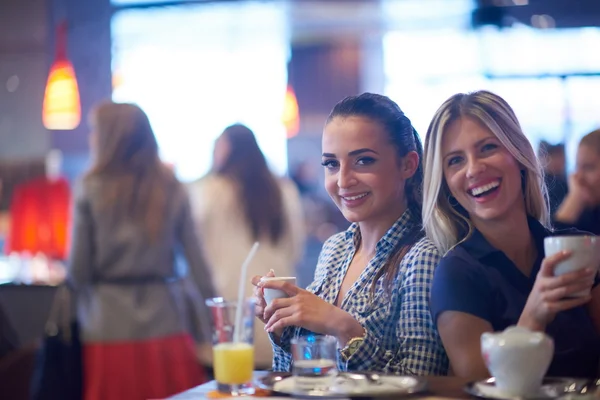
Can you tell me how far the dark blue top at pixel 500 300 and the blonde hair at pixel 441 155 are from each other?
79 mm

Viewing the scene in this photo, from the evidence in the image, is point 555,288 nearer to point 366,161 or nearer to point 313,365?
point 313,365

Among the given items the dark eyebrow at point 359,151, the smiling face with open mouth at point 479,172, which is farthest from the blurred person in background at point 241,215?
the smiling face with open mouth at point 479,172

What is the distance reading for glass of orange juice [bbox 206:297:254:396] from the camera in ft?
5.02

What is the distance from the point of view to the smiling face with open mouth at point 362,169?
1978mm

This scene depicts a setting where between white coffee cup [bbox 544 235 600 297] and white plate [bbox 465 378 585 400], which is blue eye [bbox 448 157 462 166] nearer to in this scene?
white coffee cup [bbox 544 235 600 297]

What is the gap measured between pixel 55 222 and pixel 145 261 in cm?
227

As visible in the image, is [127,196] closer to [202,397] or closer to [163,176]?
[163,176]

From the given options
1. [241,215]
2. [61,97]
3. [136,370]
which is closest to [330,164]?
[136,370]

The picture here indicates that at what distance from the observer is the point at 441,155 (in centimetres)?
192

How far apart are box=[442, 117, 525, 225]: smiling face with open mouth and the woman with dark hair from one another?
0.49 ft

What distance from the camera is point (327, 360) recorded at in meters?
1.51

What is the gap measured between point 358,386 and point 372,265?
20.6 inches

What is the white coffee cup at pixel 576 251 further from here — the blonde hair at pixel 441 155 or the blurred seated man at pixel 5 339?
the blurred seated man at pixel 5 339

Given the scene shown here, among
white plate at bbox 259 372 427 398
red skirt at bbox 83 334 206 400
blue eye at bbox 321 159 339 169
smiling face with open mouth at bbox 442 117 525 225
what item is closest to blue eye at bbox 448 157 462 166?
smiling face with open mouth at bbox 442 117 525 225
